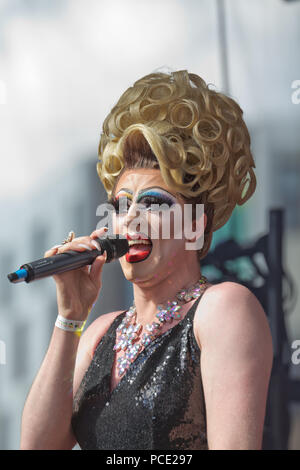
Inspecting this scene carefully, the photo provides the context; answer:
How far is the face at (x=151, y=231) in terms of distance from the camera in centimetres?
104

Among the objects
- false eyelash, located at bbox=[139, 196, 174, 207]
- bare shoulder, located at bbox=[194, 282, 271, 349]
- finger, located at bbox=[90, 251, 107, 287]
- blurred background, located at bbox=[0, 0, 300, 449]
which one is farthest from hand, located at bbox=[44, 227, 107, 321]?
blurred background, located at bbox=[0, 0, 300, 449]

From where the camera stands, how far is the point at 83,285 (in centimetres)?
105

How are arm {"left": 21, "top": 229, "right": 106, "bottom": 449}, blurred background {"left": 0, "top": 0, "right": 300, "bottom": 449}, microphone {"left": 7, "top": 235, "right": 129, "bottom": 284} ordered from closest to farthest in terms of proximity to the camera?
microphone {"left": 7, "top": 235, "right": 129, "bottom": 284} → arm {"left": 21, "top": 229, "right": 106, "bottom": 449} → blurred background {"left": 0, "top": 0, "right": 300, "bottom": 449}

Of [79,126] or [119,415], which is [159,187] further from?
[79,126]

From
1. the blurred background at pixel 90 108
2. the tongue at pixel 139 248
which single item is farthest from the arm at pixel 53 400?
the blurred background at pixel 90 108

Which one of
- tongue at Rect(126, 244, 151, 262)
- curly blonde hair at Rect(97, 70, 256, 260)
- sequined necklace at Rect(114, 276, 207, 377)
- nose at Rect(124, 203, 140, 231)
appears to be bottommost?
sequined necklace at Rect(114, 276, 207, 377)

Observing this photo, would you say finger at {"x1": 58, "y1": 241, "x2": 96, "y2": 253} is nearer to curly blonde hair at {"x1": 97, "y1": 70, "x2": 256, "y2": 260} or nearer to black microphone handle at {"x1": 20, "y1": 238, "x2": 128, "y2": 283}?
black microphone handle at {"x1": 20, "y1": 238, "x2": 128, "y2": 283}

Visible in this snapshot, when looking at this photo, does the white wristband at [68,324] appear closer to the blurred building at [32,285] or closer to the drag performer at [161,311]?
the drag performer at [161,311]

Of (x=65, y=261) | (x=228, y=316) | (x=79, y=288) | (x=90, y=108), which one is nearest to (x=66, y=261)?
(x=65, y=261)

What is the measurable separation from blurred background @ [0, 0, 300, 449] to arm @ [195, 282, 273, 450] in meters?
0.72

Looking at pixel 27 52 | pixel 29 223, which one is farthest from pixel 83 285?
pixel 27 52

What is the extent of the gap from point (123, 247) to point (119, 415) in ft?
1.04

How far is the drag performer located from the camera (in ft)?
3.06

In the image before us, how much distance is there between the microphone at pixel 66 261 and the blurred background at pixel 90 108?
61 centimetres
